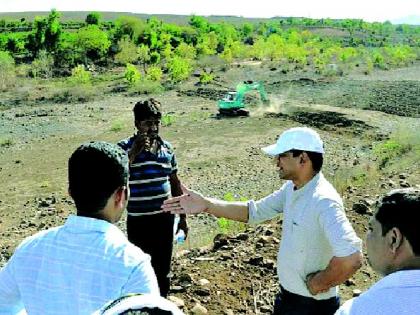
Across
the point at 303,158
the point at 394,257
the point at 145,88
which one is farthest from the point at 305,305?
the point at 145,88

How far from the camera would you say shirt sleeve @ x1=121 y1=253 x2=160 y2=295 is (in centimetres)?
158

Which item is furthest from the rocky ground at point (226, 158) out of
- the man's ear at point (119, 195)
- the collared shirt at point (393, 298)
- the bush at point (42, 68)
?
the bush at point (42, 68)

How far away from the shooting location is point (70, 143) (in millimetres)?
17891

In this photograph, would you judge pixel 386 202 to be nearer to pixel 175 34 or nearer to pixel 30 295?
pixel 30 295

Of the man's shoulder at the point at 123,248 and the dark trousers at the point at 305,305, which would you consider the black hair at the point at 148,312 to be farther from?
the dark trousers at the point at 305,305

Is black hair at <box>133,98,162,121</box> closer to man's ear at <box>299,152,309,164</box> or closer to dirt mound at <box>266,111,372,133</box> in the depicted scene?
man's ear at <box>299,152,309,164</box>

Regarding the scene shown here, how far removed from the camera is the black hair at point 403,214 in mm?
1482

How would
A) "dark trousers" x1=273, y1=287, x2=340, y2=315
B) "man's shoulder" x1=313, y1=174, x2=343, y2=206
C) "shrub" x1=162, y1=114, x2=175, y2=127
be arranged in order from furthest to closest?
"shrub" x1=162, y1=114, x2=175, y2=127 < "dark trousers" x1=273, y1=287, x2=340, y2=315 < "man's shoulder" x1=313, y1=174, x2=343, y2=206

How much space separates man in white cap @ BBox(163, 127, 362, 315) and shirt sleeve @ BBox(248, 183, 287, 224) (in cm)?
10

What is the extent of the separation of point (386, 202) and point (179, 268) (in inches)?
153

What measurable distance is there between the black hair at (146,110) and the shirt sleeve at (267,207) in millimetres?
997

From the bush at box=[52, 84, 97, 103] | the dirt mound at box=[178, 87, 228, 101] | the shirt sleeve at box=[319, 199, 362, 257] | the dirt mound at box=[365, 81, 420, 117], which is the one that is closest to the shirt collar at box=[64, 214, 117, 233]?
the shirt sleeve at box=[319, 199, 362, 257]

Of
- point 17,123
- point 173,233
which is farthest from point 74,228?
point 17,123

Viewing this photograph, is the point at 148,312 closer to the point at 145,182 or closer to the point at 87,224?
the point at 87,224
